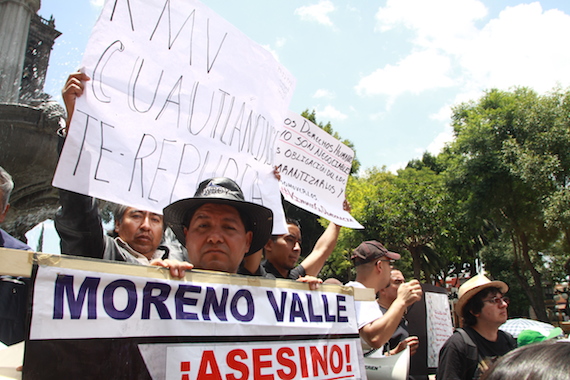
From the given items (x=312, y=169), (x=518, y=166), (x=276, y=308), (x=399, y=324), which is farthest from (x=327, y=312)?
(x=518, y=166)

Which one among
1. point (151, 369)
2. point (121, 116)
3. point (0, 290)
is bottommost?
point (151, 369)

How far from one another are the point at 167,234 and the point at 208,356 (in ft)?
8.25

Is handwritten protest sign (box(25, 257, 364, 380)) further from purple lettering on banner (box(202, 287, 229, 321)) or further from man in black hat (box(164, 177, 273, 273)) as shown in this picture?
man in black hat (box(164, 177, 273, 273))

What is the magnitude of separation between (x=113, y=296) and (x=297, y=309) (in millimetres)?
845

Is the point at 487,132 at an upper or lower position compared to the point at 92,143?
upper

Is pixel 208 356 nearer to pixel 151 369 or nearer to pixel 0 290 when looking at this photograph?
pixel 151 369

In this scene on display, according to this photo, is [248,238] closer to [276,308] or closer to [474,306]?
[276,308]

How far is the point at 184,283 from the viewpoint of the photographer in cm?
163

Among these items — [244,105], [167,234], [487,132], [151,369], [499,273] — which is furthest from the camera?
[499,273]

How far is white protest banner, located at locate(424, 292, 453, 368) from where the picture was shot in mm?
3701

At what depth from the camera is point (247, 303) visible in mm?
1795

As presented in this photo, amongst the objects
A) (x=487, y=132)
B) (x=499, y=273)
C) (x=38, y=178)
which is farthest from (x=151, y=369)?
(x=499, y=273)

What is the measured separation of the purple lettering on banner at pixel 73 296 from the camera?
1.32 metres

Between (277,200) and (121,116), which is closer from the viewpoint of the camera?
(121,116)
